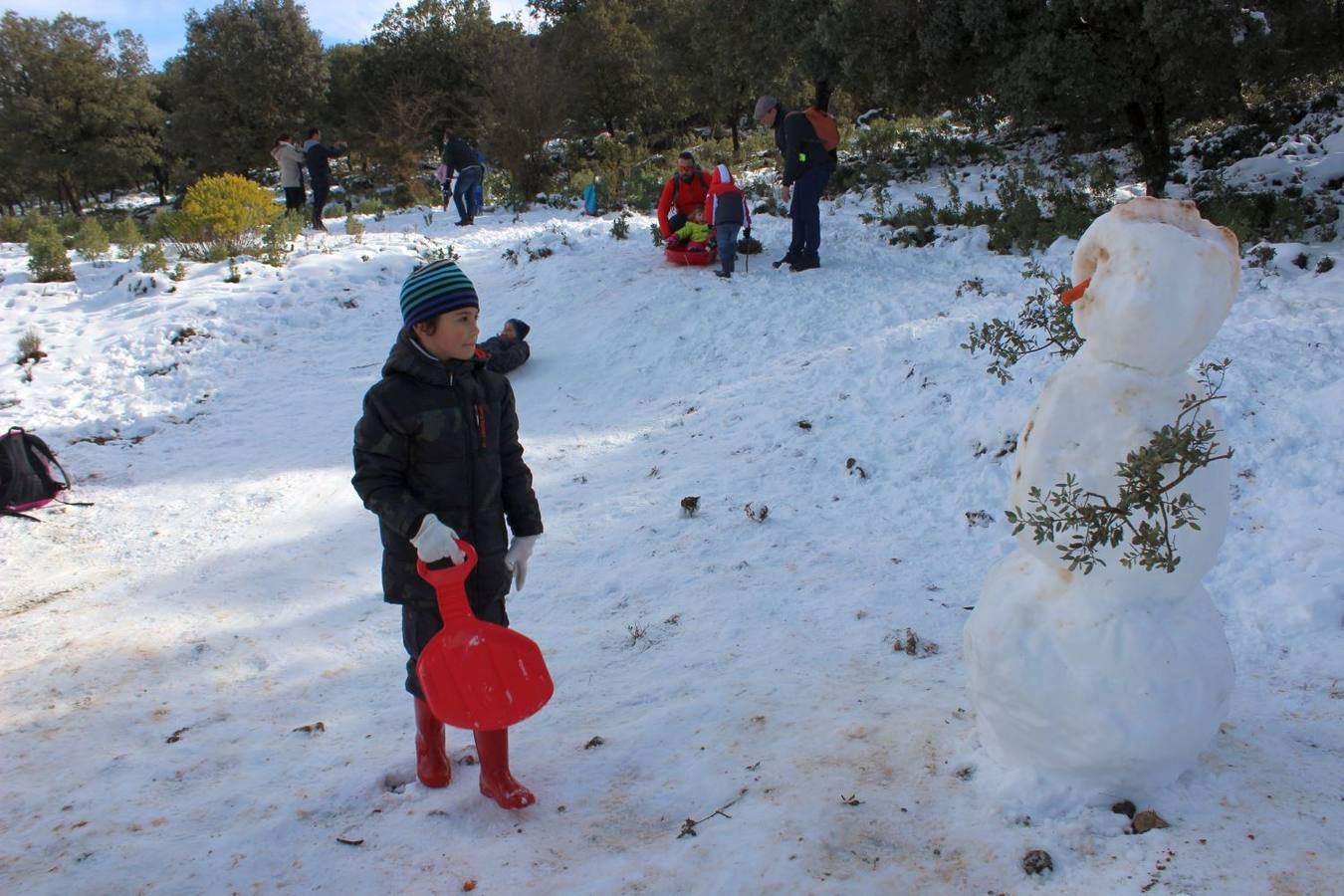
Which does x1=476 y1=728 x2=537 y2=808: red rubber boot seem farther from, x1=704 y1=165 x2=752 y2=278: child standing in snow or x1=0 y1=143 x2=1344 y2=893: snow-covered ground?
x1=704 y1=165 x2=752 y2=278: child standing in snow

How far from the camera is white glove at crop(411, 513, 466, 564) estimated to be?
106 inches

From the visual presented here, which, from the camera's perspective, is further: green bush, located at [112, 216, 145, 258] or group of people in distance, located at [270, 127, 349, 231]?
group of people in distance, located at [270, 127, 349, 231]

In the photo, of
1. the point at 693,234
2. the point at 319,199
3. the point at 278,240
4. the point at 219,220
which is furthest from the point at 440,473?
the point at 319,199

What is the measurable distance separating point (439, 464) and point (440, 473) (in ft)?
0.10

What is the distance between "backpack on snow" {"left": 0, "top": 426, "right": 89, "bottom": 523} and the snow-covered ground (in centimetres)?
15

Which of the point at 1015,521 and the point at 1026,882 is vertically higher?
the point at 1015,521

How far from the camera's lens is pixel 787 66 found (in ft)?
52.9

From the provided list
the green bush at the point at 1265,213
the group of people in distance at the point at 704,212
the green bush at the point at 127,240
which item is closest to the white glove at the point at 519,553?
the green bush at the point at 1265,213

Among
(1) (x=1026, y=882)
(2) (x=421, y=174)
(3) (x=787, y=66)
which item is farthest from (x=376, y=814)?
(2) (x=421, y=174)

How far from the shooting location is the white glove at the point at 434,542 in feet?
8.82

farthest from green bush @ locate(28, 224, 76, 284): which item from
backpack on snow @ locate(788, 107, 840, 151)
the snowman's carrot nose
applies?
the snowman's carrot nose

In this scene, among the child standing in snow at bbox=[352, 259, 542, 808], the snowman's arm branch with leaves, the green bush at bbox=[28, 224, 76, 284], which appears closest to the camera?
the snowman's arm branch with leaves

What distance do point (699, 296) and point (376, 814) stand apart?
721 centimetres

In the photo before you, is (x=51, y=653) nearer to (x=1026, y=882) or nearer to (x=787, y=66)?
(x=1026, y=882)
